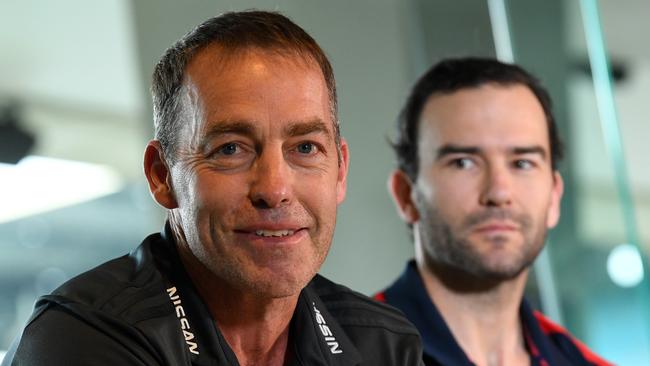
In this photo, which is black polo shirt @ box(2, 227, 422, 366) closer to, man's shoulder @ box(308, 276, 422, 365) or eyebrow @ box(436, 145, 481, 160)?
man's shoulder @ box(308, 276, 422, 365)

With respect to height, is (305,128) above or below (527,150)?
above

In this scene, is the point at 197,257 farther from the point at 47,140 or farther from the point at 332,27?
the point at 47,140

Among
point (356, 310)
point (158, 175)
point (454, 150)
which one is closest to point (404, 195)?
point (454, 150)

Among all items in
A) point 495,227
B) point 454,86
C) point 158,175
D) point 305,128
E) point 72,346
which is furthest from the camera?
point 454,86

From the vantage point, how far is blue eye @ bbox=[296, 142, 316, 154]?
1287 mm

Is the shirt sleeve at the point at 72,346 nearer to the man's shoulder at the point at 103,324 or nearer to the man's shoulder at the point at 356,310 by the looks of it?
the man's shoulder at the point at 103,324

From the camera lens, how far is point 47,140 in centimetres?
387

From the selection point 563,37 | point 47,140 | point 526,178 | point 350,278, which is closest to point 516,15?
point 563,37

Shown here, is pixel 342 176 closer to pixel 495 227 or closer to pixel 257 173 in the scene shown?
pixel 257 173

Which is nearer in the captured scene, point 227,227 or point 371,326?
point 227,227

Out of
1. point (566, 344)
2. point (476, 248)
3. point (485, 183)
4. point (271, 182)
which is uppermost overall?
point (271, 182)

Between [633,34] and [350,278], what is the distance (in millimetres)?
1103

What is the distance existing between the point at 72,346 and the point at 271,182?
0.89ft

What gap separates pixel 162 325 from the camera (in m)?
1.23
